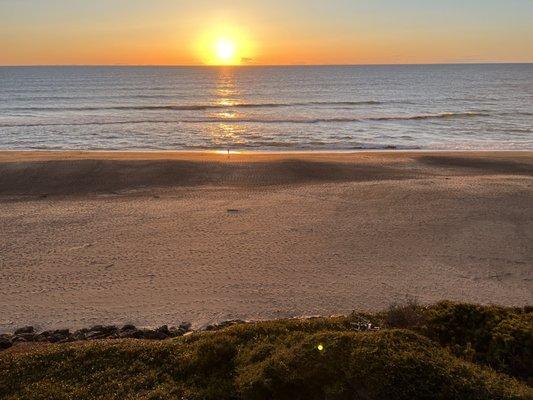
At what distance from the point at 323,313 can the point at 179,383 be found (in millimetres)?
4116

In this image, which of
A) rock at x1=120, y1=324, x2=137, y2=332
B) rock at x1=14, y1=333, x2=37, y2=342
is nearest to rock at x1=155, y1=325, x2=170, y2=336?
rock at x1=120, y1=324, x2=137, y2=332

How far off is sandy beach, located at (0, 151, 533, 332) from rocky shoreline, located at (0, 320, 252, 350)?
18.1 inches

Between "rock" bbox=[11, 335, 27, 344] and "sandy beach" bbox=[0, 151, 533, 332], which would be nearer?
"rock" bbox=[11, 335, 27, 344]

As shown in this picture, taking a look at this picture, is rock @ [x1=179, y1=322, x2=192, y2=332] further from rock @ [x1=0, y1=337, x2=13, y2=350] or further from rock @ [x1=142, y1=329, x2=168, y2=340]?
rock @ [x1=0, y1=337, x2=13, y2=350]

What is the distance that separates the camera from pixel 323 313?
30.3ft

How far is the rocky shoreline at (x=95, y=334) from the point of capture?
779 centimetres

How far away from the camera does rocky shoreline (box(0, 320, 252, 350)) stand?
25.5 ft

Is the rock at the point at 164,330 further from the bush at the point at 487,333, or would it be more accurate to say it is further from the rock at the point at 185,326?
the bush at the point at 487,333

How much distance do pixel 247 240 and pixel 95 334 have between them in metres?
5.45

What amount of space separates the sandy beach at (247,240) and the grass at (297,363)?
9.15 ft

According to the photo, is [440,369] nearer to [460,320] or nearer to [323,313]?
[460,320]

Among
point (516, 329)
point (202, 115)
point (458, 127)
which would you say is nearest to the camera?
point (516, 329)

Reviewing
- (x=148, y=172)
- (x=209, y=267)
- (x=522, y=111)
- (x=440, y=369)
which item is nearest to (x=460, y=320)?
(x=440, y=369)

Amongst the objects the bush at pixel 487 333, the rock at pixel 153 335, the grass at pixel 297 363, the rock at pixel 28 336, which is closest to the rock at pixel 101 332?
the rock at pixel 153 335
